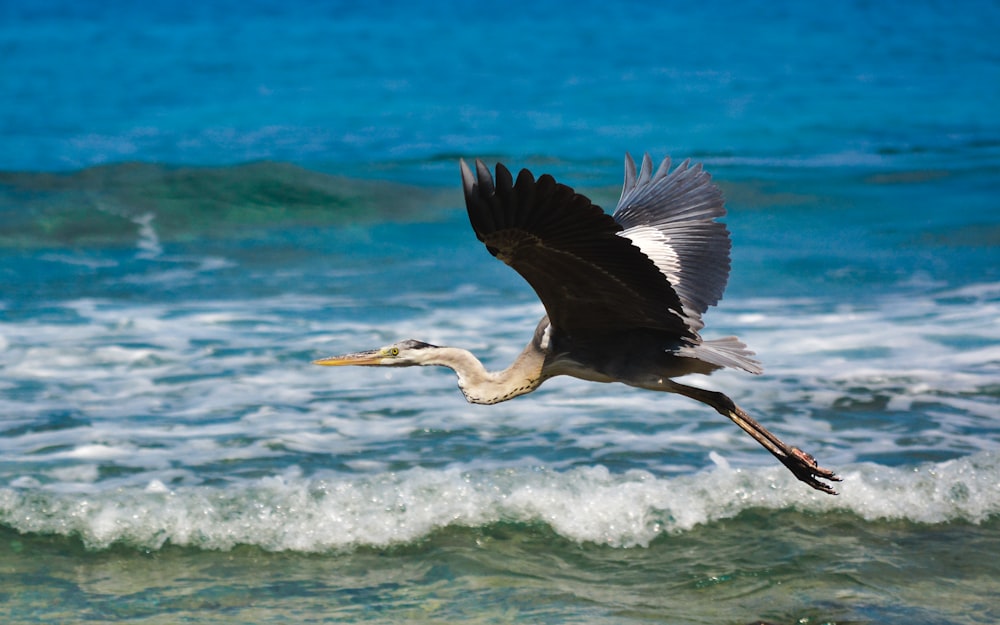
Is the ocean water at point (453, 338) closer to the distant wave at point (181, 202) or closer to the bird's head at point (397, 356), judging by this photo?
the distant wave at point (181, 202)

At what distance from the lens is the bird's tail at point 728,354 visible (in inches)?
207

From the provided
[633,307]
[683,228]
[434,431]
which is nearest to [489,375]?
[633,307]

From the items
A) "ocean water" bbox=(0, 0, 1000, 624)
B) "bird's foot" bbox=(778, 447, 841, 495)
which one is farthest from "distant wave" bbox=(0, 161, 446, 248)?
"bird's foot" bbox=(778, 447, 841, 495)

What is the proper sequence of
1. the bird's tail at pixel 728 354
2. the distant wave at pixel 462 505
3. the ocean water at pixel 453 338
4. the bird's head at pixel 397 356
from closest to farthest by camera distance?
the bird's tail at pixel 728 354 → the bird's head at pixel 397 356 → the ocean water at pixel 453 338 → the distant wave at pixel 462 505

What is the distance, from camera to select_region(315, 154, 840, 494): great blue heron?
15.9 feet

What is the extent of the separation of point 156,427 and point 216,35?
16651 millimetres

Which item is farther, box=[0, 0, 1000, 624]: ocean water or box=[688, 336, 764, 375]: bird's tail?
box=[0, 0, 1000, 624]: ocean water

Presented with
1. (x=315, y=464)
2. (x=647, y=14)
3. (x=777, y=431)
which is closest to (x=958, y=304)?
(x=777, y=431)

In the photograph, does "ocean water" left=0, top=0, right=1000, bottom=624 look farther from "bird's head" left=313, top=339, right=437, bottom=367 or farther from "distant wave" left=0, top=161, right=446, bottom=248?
"bird's head" left=313, top=339, right=437, bottom=367

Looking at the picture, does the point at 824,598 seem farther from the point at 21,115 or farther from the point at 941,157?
the point at 21,115

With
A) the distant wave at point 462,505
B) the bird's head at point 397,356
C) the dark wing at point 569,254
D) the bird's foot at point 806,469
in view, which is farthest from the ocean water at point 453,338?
the dark wing at point 569,254

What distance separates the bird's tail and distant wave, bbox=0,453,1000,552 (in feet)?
3.75

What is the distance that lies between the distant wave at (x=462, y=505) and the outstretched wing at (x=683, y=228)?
1210 millimetres

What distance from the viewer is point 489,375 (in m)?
5.65
